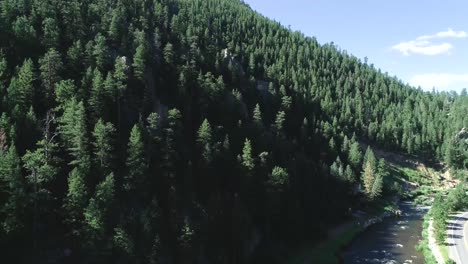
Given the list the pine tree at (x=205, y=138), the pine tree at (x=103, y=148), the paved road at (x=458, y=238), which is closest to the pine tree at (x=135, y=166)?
the pine tree at (x=103, y=148)

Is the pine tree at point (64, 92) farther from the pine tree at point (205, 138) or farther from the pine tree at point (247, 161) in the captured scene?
the pine tree at point (247, 161)

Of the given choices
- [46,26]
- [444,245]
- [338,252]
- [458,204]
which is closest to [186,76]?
[46,26]

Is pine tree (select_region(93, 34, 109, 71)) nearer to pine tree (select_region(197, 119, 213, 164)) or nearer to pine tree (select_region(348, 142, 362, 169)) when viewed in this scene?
pine tree (select_region(197, 119, 213, 164))

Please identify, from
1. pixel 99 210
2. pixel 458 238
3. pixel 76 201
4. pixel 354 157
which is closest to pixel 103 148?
pixel 76 201

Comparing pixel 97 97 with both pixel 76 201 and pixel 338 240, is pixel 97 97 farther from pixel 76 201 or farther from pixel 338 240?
pixel 338 240

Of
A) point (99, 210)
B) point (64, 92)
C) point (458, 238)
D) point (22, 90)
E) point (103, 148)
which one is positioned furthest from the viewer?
point (458, 238)

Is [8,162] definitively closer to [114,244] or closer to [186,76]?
[114,244]

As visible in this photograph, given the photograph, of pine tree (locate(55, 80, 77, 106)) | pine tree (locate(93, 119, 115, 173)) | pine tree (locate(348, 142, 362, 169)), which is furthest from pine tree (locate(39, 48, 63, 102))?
pine tree (locate(348, 142, 362, 169))
